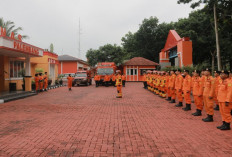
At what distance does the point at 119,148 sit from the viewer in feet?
14.3

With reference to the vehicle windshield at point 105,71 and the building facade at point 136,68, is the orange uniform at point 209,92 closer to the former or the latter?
the vehicle windshield at point 105,71

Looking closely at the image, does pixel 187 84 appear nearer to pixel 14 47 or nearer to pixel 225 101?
pixel 225 101

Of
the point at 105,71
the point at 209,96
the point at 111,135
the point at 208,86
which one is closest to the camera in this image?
the point at 111,135

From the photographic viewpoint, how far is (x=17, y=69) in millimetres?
18078

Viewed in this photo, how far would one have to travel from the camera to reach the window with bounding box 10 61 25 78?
17225mm

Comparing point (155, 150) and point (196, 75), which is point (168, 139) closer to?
point (155, 150)

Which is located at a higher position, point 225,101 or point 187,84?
point 187,84

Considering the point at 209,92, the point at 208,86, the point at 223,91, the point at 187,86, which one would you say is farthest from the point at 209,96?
the point at 187,86

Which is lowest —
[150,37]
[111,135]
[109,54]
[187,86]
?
[111,135]

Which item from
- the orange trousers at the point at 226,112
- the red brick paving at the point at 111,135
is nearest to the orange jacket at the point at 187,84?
the red brick paving at the point at 111,135

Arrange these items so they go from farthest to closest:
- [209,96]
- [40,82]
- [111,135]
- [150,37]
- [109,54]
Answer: [150,37] < [109,54] < [40,82] < [209,96] < [111,135]

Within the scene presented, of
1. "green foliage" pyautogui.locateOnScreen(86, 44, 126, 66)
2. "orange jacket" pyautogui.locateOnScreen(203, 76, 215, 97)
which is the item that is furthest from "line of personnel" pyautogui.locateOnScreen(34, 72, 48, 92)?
"green foliage" pyautogui.locateOnScreen(86, 44, 126, 66)

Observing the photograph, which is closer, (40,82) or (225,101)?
(225,101)

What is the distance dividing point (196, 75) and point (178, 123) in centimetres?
241
